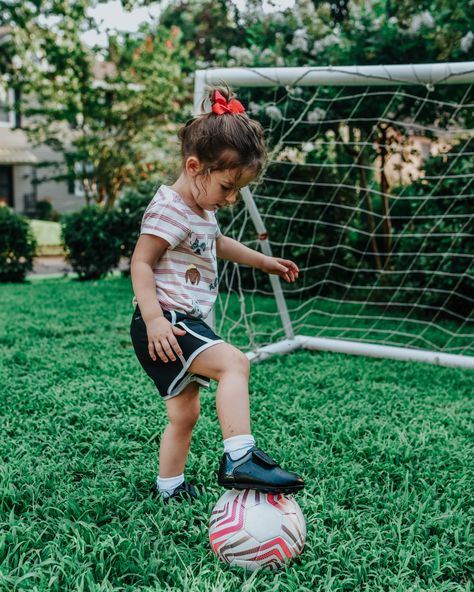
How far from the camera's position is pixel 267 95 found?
6.42m

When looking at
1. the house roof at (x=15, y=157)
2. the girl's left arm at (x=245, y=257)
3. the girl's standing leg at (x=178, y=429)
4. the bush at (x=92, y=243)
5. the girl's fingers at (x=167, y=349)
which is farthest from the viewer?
the house roof at (x=15, y=157)

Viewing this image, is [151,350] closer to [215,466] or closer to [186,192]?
[186,192]

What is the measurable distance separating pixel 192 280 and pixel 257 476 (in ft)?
2.26

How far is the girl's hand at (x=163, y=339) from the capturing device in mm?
1940

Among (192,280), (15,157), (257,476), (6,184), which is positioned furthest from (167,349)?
(6,184)

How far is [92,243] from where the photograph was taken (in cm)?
972

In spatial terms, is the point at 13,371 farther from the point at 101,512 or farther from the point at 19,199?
the point at 19,199

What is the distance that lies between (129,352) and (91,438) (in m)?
1.75

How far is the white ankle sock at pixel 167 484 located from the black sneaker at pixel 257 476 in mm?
474

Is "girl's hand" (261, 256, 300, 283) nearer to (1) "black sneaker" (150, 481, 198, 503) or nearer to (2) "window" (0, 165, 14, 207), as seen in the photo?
(1) "black sneaker" (150, 481, 198, 503)

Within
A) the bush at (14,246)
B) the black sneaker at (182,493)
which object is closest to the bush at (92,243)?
the bush at (14,246)

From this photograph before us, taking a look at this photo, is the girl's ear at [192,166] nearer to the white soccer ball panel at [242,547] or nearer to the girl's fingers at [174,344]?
the girl's fingers at [174,344]

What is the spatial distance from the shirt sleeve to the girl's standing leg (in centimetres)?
50

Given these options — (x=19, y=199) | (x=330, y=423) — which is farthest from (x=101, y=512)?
(x=19, y=199)
